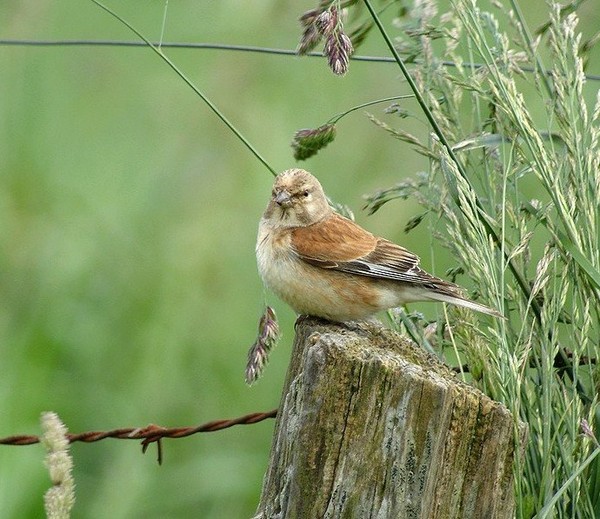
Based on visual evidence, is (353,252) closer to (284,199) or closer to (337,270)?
(337,270)

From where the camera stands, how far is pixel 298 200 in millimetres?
4461

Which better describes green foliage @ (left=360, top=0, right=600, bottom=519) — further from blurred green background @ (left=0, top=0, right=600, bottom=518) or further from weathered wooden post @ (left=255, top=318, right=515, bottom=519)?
blurred green background @ (left=0, top=0, right=600, bottom=518)

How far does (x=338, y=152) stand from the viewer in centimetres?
595

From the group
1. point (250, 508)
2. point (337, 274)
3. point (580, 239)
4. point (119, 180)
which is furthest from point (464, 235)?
point (119, 180)

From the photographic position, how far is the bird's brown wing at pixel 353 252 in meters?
4.10

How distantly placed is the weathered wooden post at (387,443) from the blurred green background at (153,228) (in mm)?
1338

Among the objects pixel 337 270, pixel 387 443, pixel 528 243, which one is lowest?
pixel 387 443

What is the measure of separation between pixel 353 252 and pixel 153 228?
57.2 inches

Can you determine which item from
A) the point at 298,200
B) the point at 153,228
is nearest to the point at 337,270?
the point at 298,200

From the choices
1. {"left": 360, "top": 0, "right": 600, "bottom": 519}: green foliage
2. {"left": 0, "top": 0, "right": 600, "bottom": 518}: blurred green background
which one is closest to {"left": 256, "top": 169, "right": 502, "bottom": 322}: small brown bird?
{"left": 0, "top": 0, "right": 600, "bottom": 518}: blurred green background

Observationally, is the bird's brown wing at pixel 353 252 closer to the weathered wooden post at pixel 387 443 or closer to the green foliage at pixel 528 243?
the green foliage at pixel 528 243

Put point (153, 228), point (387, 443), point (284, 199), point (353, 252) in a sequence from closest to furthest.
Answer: point (387, 443), point (353, 252), point (284, 199), point (153, 228)

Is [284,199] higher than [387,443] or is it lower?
higher

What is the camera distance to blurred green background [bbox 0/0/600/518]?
4.59 metres
